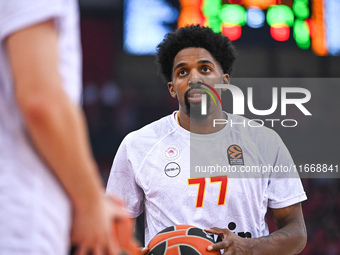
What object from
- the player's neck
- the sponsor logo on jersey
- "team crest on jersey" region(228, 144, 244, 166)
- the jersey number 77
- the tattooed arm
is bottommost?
the tattooed arm

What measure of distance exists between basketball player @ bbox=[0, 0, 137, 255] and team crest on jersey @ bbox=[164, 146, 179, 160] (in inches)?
83.9

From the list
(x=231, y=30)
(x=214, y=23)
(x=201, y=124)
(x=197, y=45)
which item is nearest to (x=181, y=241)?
(x=201, y=124)

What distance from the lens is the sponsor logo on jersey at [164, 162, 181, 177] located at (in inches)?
132

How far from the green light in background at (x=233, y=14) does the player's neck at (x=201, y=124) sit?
384 cm

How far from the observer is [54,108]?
1.17 m

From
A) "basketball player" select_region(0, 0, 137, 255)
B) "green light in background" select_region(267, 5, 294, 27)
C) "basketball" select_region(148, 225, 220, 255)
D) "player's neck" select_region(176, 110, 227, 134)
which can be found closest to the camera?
"basketball player" select_region(0, 0, 137, 255)

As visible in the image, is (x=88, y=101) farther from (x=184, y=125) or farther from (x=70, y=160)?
(x=70, y=160)

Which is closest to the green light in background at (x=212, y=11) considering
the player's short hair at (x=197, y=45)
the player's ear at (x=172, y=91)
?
the player's short hair at (x=197, y=45)

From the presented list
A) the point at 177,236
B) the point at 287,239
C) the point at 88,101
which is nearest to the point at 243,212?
the point at 287,239

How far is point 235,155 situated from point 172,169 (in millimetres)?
400

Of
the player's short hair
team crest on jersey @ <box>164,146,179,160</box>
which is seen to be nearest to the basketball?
team crest on jersey @ <box>164,146,179,160</box>

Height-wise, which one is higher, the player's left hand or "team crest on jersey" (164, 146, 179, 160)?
"team crest on jersey" (164, 146, 179, 160)

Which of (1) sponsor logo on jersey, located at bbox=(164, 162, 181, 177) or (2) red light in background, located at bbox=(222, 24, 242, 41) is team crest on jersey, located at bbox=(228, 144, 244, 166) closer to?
(1) sponsor logo on jersey, located at bbox=(164, 162, 181, 177)

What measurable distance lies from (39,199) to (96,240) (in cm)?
16
